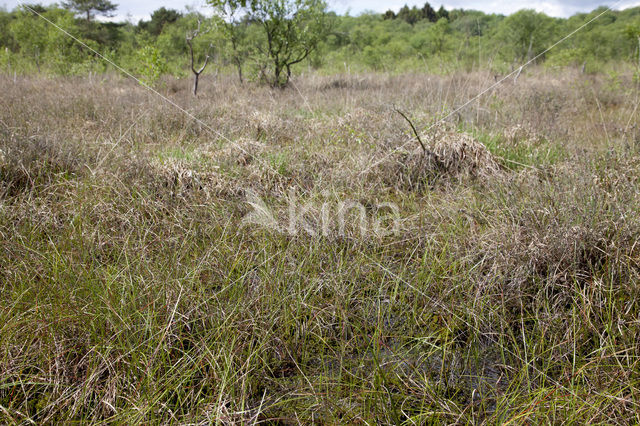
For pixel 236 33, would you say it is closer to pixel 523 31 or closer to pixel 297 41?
pixel 297 41

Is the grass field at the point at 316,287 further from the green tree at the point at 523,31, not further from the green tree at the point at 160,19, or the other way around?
the green tree at the point at 160,19

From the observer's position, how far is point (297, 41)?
8.45 metres

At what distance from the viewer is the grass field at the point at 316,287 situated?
152cm

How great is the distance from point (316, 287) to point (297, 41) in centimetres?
746

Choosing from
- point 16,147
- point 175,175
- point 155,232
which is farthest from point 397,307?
point 16,147

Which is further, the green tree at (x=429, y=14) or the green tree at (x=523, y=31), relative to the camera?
the green tree at (x=429, y=14)

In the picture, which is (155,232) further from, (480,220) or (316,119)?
(316,119)

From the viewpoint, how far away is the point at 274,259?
229cm

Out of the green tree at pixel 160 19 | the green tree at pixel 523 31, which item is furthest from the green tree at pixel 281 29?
the green tree at pixel 160 19

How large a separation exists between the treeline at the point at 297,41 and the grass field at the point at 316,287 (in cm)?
138

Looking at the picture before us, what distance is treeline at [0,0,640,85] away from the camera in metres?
8.29

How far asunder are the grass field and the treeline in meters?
1.38

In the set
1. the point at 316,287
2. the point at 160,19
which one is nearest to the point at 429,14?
the point at 160,19

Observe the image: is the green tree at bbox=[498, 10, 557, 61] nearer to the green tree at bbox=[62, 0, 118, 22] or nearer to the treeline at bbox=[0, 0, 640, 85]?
the treeline at bbox=[0, 0, 640, 85]
